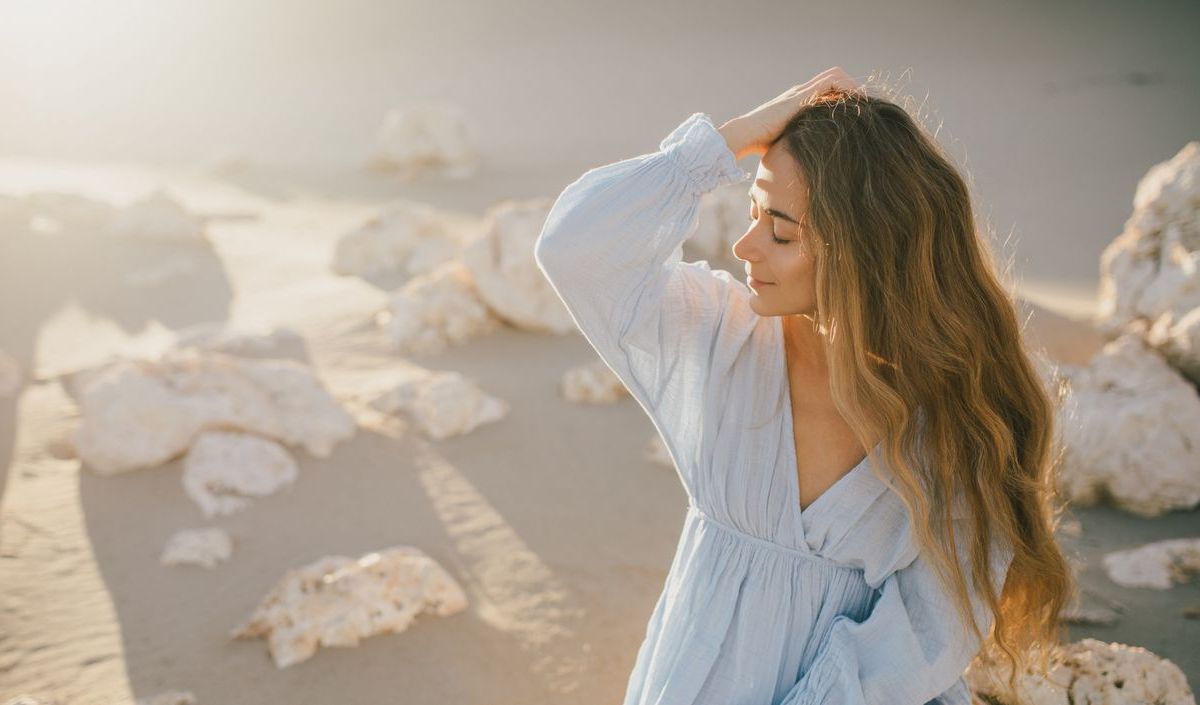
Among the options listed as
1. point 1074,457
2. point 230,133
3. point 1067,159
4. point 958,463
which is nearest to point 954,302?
point 958,463

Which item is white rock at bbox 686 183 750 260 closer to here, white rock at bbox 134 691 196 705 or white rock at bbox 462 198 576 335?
white rock at bbox 462 198 576 335

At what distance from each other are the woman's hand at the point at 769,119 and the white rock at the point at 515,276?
13.0 feet

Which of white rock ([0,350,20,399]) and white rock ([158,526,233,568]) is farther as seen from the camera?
white rock ([0,350,20,399])

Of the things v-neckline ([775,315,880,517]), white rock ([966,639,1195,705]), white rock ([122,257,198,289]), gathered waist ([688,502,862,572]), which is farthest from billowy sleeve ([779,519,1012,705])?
white rock ([122,257,198,289])

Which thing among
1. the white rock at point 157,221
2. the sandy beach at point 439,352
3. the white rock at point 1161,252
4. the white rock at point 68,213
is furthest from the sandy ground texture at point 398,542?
the white rock at point 68,213

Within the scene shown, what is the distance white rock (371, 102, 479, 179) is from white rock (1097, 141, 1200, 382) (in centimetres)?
816

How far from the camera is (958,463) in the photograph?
195 cm

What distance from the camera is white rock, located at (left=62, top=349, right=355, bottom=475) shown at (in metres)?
4.15

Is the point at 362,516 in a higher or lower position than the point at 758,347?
lower

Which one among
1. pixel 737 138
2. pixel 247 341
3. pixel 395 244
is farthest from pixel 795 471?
pixel 395 244

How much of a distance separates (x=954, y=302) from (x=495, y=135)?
1328 centimetres

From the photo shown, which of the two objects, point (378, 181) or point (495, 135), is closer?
point (378, 181)

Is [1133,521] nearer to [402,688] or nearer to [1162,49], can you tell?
[402,688]

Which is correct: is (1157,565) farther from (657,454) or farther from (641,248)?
(641,248)
